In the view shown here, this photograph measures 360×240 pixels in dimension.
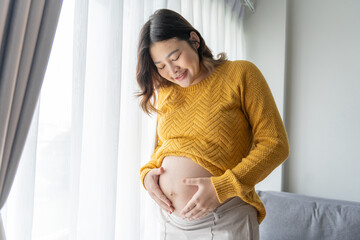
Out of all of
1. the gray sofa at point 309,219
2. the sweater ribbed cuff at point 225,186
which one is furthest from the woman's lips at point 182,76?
the gray sofa at point 309,219

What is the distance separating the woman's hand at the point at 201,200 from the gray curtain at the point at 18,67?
1.47ft

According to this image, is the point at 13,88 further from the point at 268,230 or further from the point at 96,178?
the point at 268,230

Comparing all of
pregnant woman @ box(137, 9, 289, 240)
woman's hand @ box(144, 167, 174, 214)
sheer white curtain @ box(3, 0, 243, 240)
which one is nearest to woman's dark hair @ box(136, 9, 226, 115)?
pregnant woman @ box(137, 9, 289, 240)

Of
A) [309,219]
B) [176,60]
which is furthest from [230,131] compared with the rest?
[309,219]

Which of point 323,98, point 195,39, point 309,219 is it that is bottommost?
point 309,219

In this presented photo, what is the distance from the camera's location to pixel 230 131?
0.87m

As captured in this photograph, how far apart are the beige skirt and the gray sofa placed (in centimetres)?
106

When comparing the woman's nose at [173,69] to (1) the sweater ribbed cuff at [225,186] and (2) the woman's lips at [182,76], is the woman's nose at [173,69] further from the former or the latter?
(1) the sweater ribbed cuff at [225,186]

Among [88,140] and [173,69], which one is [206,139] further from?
[88,140]

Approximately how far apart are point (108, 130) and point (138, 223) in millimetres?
437

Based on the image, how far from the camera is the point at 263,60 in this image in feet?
7.77

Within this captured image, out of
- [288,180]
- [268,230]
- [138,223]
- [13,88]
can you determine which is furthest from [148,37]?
[288,180]

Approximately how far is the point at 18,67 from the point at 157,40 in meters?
0.44

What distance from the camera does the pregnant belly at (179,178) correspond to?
859 millimetres
